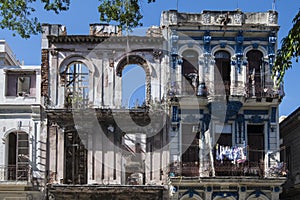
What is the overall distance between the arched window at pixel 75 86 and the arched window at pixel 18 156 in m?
2.73

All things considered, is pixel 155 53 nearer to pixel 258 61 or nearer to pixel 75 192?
pixel 258 61

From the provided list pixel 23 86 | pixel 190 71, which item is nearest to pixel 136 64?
pixel 190 71

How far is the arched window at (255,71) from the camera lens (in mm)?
29906

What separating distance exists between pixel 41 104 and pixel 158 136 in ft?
18.6

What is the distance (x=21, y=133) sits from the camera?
98.2ft

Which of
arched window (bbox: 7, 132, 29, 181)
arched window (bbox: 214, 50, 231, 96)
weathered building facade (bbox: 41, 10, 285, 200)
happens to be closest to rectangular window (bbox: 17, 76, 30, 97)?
weathered building facade (bbox: 41, 10, 285, 200)

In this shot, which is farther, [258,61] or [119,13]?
[258,61]

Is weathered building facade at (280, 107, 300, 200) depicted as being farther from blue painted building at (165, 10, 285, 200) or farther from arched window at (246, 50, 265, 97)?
arched window at (246, 50, 265, 97)

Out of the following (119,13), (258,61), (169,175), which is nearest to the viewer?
(119,13)

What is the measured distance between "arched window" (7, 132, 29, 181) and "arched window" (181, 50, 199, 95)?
26.0 ft

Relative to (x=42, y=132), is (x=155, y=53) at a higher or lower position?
higher

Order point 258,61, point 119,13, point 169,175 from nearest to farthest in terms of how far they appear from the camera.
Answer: point 119,13 → point 169,175 → point 258,61

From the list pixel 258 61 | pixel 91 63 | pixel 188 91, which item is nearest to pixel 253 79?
pixel 258 61

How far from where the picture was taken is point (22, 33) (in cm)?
1469
